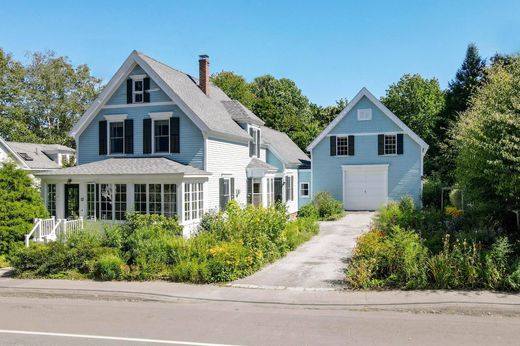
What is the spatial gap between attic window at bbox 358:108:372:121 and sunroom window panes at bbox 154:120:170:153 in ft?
46.6

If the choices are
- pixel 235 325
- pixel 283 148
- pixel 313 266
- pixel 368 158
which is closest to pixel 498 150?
pixel 313 266

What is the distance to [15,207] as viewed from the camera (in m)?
16.6

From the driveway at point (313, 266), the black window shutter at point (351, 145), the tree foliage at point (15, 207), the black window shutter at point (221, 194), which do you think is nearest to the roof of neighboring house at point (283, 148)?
the black window shutter at point (351, 145)

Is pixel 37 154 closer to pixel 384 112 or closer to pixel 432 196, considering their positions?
pixel 384 112

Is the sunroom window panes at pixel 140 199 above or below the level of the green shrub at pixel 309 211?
above

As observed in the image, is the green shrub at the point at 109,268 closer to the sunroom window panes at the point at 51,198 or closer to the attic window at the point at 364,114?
the sunroom window panes at the point at 51,198

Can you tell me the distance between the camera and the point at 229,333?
26.8 feet

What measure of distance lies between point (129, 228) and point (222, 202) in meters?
6.21

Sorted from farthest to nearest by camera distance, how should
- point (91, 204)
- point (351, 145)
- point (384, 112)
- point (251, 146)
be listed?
point (351, 145)
point (384, 112)
point (251, 146)
point (91, 204)

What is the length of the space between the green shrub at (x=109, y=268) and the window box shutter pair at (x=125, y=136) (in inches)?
370

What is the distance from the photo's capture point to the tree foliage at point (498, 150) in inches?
443

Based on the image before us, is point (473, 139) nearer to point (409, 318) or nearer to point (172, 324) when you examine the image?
point (409, 318)

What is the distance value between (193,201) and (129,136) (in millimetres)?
5000

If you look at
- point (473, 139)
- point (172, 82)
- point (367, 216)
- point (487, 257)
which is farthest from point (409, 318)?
point (367, 216)
